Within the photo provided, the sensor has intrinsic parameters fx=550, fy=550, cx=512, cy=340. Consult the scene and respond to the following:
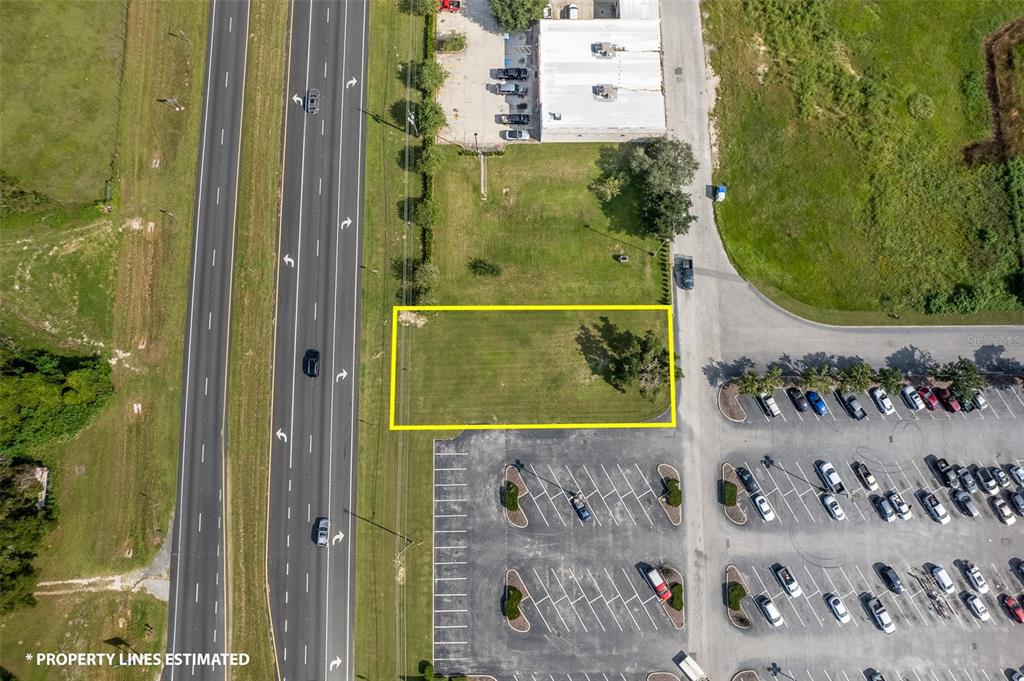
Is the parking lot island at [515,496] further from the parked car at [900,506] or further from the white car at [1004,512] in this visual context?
the white car at [1004,512]

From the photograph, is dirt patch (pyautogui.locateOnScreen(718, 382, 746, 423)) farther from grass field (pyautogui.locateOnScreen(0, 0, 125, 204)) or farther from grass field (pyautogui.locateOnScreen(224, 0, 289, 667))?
grass field (pyautogui.locateOnScreen(0, 0, 125, 204))

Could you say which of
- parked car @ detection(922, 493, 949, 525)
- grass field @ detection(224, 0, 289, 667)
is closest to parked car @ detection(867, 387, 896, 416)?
parked car @ detection(922, 493, 949, 525)

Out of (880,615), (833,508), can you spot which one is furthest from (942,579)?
(833,508)

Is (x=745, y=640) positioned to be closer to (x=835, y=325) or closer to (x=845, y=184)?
(x=835, y=325)

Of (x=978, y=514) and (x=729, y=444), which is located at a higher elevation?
(x=729, y=444)

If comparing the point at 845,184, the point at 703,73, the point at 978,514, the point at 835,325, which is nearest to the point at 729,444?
the point at 835,325

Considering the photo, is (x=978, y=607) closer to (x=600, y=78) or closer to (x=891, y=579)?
(x=891, y=579)

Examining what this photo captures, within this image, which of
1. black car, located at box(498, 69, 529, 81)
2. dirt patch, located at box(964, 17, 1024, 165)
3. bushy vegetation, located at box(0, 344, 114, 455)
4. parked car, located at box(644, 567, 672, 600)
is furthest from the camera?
dirt patch, located at box(964, 17, 1024, 165)
